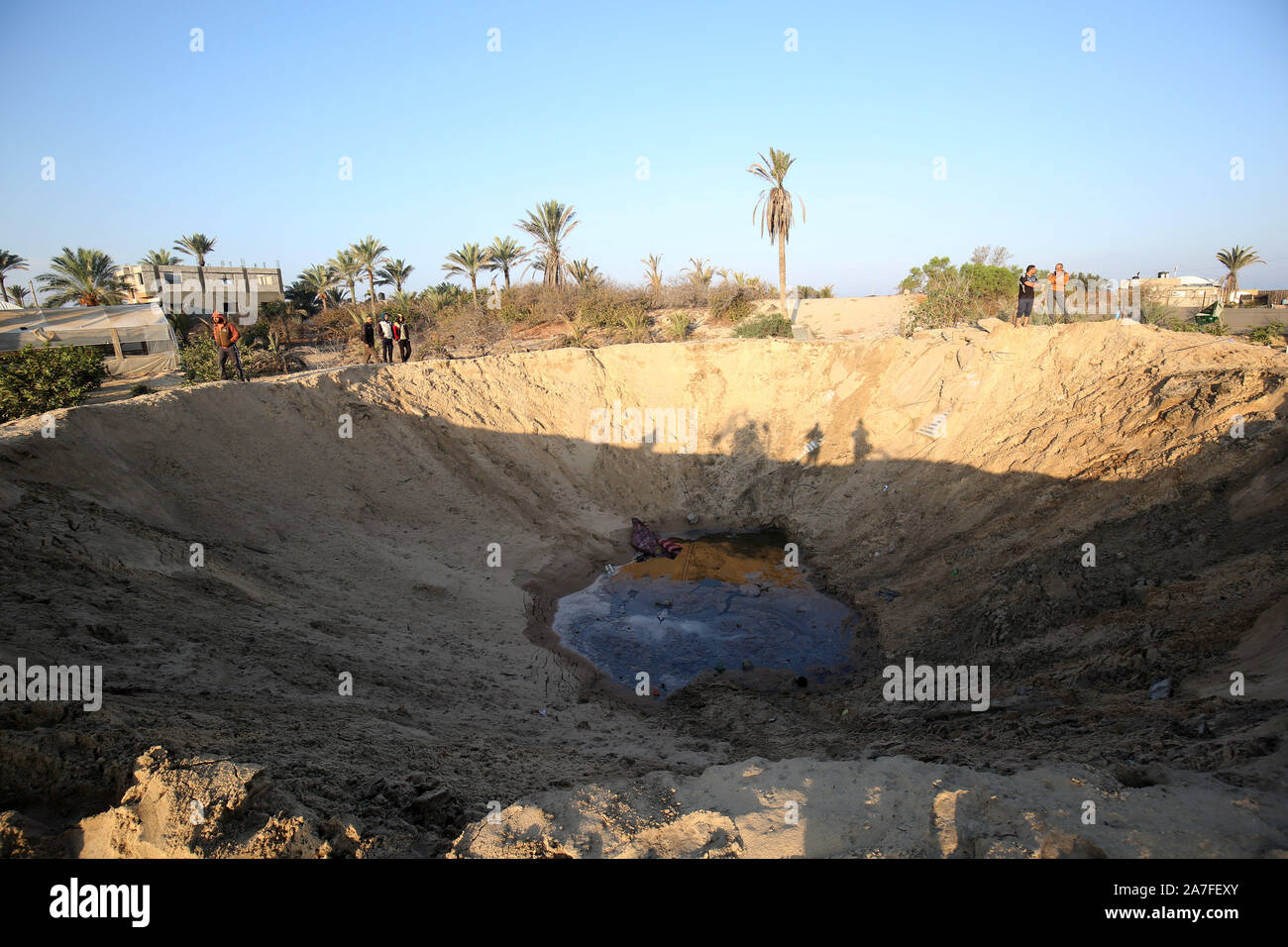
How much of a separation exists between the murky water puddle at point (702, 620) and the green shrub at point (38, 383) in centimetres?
1119

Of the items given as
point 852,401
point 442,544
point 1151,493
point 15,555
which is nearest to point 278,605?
point 15,555

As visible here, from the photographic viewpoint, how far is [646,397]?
18141mm

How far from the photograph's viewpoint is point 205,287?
108 ft

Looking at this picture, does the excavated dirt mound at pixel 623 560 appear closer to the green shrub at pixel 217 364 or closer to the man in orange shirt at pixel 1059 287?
the man in orange shirt at pixel 1059 287

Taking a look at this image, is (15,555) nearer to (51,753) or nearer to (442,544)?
(51,753)

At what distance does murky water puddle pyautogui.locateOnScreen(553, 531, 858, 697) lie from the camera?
9.62 metres

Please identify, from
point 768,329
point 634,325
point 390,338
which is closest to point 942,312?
point 768,329

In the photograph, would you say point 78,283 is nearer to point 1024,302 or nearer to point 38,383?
point 38,383

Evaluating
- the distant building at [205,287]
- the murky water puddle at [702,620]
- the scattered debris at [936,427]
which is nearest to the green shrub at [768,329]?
the scattered debris at [936,427]

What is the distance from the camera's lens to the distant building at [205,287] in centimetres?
3147

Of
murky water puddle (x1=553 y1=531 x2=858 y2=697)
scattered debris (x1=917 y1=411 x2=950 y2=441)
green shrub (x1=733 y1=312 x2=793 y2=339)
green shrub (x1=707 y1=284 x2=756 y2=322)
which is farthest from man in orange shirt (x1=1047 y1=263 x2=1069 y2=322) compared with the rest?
green shrub (x1=707 y1=284 x2=756 y2=322)

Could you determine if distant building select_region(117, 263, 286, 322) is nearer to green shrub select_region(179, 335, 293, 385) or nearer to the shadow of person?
green shrub select_region(179, 335, 293, 385)

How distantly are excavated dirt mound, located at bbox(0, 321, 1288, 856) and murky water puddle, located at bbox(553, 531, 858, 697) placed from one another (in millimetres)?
486
